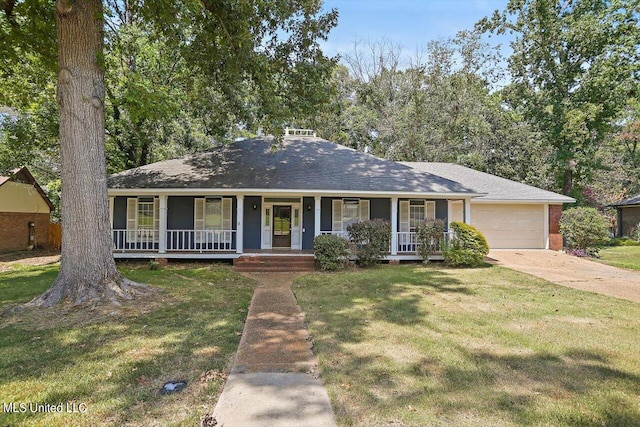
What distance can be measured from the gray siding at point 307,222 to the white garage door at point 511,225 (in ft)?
27.6

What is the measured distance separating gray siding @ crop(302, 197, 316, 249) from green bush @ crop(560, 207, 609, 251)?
1143 cm

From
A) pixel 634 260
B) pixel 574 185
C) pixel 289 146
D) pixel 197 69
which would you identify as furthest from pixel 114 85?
pixel 574 185

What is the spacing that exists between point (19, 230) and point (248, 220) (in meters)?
12.0

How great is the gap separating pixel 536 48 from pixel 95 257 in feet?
82.5

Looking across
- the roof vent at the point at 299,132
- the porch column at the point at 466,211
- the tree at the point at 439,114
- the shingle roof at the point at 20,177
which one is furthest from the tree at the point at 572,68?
the shingle roof at the point at 20,177

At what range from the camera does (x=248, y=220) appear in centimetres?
1373

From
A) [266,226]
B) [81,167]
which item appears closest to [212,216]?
[266,226]

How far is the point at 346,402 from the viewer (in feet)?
10.2

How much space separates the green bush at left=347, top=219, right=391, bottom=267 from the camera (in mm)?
11484

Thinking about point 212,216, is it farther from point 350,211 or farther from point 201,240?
point 350,211

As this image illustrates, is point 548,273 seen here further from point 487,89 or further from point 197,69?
point 487,89

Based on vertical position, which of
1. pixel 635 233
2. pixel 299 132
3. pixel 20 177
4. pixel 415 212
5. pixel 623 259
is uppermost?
pixel 299 132

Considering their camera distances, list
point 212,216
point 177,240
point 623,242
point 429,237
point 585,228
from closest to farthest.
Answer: point 429,237
point 177,240
point 212,216
point 585,228
point 623,242

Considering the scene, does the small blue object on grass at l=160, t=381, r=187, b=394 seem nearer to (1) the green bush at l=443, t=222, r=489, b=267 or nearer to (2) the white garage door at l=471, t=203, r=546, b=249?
(1) the green bush at l=443, t=222, r=489, b=267
